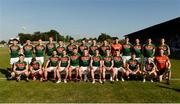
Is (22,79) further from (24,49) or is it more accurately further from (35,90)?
(35,90)

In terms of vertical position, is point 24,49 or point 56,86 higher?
point 24,49

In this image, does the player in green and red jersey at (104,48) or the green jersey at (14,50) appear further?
the green jersey at (14,50)

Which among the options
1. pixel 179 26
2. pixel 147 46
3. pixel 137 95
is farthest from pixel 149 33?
pixel 137 95

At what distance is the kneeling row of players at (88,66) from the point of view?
13320 millimetres

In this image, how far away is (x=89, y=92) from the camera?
36.3 feet

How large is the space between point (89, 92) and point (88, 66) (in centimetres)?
261

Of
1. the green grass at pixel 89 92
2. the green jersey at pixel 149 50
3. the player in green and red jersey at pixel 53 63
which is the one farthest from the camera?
the green jersey at pixel 149 50

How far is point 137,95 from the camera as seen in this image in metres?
10.6

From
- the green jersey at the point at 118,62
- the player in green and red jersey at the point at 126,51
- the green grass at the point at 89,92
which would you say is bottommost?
the green grass at the point at 89,92

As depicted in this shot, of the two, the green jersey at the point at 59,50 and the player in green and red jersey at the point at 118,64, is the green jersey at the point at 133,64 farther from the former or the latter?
the green jersey at the point at 59,50

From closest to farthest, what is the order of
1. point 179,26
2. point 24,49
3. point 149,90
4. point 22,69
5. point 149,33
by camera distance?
point 149,90
point 22,69
point 24,49
point 179,26
point 149,33

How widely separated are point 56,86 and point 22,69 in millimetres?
2109

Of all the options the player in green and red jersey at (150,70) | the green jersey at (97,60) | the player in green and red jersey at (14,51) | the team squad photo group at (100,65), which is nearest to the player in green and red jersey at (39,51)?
the team squad photo group at (100,65)

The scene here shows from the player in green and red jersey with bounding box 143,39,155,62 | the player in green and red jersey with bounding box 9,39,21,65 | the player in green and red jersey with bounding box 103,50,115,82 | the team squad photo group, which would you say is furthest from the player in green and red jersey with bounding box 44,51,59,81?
the player in green and red jersey with bounding box 143,39,155,62
